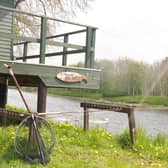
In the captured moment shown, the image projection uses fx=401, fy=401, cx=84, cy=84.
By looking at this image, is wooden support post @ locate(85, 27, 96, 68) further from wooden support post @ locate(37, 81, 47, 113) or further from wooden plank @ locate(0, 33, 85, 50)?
wooden support post @ locate(37, 81, 47, 113)

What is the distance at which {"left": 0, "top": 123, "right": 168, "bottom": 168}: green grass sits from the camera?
6312 millimetres

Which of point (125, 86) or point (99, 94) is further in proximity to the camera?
point (99, 94)

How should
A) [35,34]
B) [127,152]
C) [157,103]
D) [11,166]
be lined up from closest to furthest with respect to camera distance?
[11,166] → [127,152] → [35,34] → [157,103]

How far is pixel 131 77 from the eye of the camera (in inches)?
1769

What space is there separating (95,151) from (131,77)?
37894mm

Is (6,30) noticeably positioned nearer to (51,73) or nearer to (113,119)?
(51,73)

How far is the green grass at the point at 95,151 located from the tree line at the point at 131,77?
114 ft

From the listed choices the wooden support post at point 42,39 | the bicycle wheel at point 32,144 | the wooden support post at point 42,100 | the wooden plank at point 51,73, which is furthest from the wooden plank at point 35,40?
the bicycle wheel at point 32,144

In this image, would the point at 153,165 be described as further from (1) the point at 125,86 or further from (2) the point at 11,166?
(1) the point at 125,86

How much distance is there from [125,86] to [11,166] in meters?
39.9

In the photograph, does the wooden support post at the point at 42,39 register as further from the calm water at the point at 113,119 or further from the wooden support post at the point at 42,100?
the calm water at the point at 113,119

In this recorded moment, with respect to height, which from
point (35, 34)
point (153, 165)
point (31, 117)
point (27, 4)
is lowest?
point (153, 165)

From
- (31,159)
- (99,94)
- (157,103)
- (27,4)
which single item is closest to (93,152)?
(31,159)

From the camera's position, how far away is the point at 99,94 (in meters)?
49.9
